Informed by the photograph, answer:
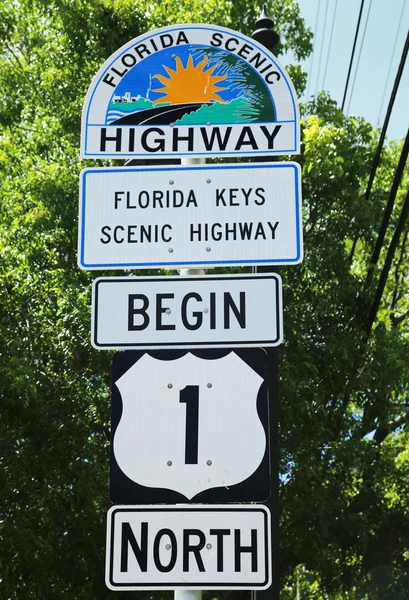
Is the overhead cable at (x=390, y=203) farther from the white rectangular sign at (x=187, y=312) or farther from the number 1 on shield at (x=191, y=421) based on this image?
the number 1 on shield at (x=191, y=421)

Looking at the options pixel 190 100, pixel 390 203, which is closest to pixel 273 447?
pixel 190 100

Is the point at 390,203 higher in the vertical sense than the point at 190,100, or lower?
higher

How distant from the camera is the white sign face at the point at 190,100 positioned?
275 centimetres

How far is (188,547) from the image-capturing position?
2.18 meters

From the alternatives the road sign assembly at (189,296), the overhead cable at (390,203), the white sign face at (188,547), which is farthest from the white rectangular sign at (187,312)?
the overhead cable at (390,203)

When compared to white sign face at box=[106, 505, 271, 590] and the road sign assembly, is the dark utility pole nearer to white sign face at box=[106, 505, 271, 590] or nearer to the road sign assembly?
the road sign assembly

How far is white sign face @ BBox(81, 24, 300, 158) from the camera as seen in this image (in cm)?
275

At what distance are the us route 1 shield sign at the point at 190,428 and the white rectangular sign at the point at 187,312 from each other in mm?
50

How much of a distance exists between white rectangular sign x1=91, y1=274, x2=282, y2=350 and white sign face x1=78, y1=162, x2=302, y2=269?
9cm

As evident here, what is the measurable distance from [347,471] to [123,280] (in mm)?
8434

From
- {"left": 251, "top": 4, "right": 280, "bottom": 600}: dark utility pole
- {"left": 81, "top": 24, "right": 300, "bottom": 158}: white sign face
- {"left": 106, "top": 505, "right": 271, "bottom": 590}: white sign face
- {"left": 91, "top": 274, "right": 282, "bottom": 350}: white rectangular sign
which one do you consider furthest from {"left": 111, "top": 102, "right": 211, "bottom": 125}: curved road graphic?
{"left": 251, "top": 4, "right": 280, "bottom": 600}: dark utility pole

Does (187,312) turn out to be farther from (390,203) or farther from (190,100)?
(390,203)

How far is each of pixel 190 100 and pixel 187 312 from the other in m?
0.85

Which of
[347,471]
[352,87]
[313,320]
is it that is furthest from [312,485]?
[352,87]
